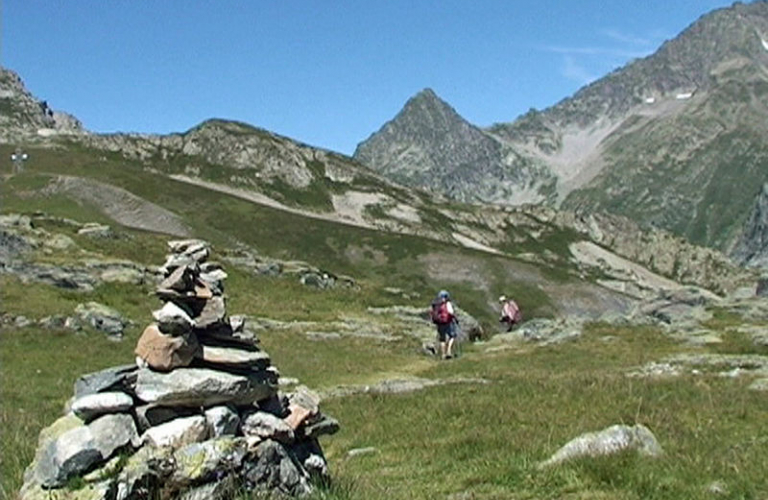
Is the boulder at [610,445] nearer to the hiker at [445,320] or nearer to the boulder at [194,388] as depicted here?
the boulder at [194,388]

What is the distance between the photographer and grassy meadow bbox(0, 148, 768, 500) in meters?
12.3

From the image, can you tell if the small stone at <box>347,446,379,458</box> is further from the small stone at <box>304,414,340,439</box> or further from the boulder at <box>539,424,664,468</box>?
the boulder at <box>539,424,664,468</box>

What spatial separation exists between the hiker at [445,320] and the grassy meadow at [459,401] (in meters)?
1.37

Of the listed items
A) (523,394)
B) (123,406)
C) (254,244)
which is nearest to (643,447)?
(123,406)

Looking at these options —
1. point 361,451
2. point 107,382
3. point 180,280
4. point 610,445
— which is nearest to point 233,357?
point 180,280

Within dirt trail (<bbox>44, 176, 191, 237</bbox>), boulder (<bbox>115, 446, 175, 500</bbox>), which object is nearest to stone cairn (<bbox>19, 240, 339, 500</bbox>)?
boulder (<bbox>115, 446, 175, 500</bbox>)

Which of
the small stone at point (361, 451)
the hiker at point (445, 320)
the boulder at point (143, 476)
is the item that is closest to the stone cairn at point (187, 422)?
the boulder at point (143, 476)

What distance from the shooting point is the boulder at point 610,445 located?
1316cm

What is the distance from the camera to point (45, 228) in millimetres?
81938

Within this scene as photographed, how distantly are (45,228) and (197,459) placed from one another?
7803cm

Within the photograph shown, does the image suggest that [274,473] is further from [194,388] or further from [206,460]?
[194,388]

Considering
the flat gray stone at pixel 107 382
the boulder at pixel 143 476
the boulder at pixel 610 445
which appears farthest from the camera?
the boulder at pixel 610 445

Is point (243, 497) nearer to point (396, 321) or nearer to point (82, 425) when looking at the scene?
point (82, 425)

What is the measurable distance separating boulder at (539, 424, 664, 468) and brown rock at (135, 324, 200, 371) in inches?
228
